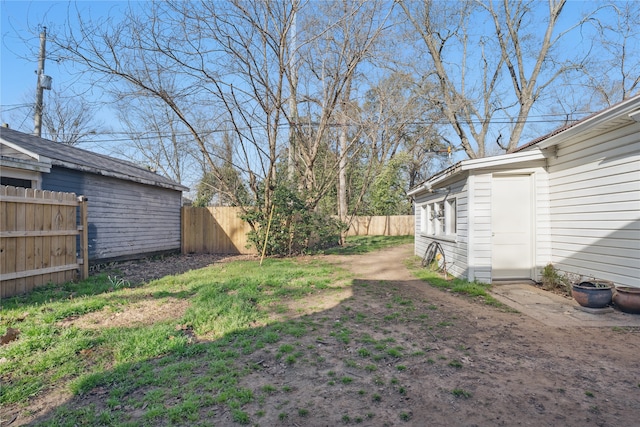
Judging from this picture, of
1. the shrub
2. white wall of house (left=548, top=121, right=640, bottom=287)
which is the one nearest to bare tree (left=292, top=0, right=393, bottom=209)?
the shrub

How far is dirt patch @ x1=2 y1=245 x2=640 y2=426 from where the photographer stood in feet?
7.54

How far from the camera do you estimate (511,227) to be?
6.63 m

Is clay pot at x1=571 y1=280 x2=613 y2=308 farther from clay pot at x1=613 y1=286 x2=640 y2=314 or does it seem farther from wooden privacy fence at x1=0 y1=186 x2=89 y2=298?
wooden privacy fence at x1=0 y1=186 x2=89 y2=298

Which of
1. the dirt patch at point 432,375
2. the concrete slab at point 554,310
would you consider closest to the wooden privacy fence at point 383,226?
the concrete slab at point 554,310

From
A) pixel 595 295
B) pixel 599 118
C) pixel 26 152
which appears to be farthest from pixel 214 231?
pixel 599 118

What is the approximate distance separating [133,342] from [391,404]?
268 centimetres

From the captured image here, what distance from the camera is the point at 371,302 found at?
5.29 metres

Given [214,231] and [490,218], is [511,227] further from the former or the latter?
[214,231]

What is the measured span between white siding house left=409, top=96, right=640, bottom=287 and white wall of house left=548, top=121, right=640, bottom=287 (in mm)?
15

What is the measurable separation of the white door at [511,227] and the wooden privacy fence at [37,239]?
26.7 ft

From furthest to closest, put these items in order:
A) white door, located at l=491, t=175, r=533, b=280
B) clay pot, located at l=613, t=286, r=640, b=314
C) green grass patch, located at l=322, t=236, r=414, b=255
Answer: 1. green grass patch, located at l=322, t=236, r=414, b=255
2. white door, located at l=491, t=175, r=533, b=280
3. clay pot, located at l=613, t=286, r=640, b=314

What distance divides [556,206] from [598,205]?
1.00 m

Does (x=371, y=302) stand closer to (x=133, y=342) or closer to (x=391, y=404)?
(x=391, y=404)

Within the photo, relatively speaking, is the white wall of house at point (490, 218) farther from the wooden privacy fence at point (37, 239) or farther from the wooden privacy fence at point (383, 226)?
the wooden privacy fence at point (383, 226)
